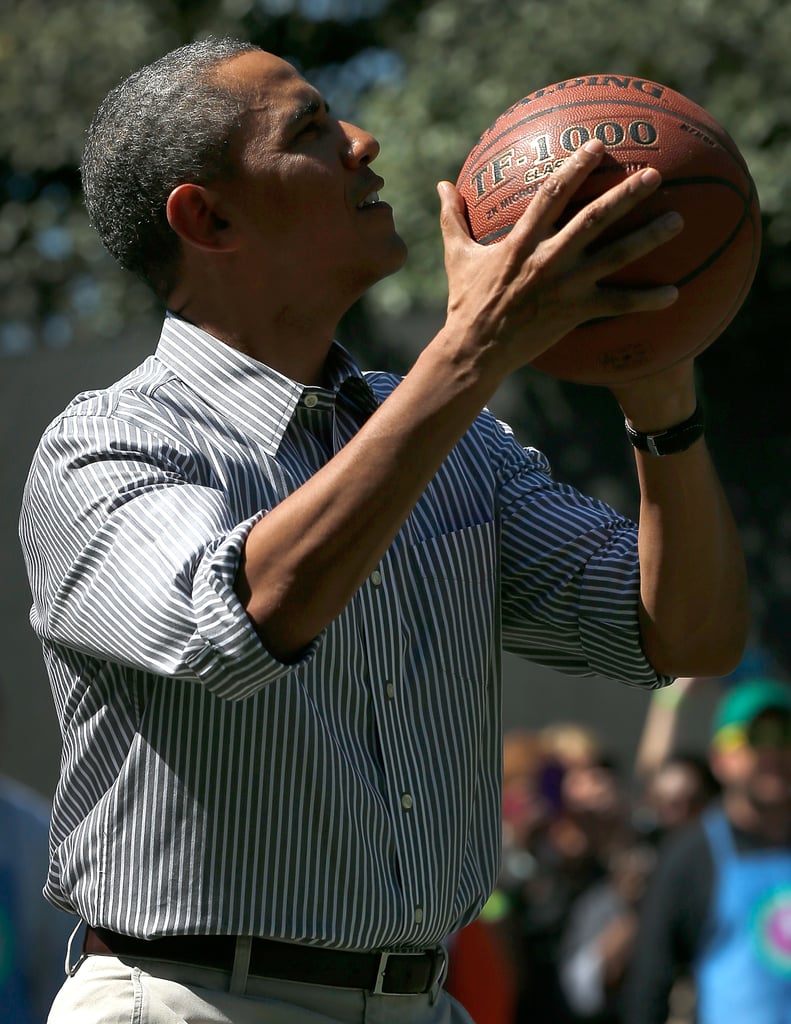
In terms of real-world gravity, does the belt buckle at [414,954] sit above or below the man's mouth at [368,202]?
below

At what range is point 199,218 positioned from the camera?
3146mm

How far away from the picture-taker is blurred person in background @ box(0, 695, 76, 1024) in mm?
5113

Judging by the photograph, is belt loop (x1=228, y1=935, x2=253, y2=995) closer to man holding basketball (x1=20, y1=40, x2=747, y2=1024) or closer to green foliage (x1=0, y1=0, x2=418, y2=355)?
man holding basketball (x1=20, y1=40, x2=747, y2=1024)

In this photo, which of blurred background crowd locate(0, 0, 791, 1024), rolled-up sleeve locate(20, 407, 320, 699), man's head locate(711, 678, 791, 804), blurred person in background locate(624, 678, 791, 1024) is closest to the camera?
rolled-up sleeve locate(20, 407, 320, 699)

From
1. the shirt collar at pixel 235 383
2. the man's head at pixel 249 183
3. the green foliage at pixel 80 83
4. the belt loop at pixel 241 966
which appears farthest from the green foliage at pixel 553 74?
the belt loop at pixel 241 966

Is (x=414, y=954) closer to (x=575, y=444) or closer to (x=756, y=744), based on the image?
(x=756, y=744)

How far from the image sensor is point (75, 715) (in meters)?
2.83

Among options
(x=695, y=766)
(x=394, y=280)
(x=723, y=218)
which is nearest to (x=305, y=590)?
(x=723, y=218)

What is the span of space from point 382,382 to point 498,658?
66cm

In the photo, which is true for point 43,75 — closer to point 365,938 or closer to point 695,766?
point 695,766

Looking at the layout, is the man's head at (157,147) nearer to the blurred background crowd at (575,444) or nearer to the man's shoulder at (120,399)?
the man's shoulder at (120,399)

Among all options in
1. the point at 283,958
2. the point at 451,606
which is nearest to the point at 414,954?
the point at 283,958

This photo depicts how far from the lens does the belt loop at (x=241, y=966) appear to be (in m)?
2.66

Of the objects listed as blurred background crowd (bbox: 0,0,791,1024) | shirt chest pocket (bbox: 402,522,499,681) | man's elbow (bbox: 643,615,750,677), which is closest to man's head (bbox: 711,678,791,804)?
blurred background crowd (bbox: 0,0,791,1024)
